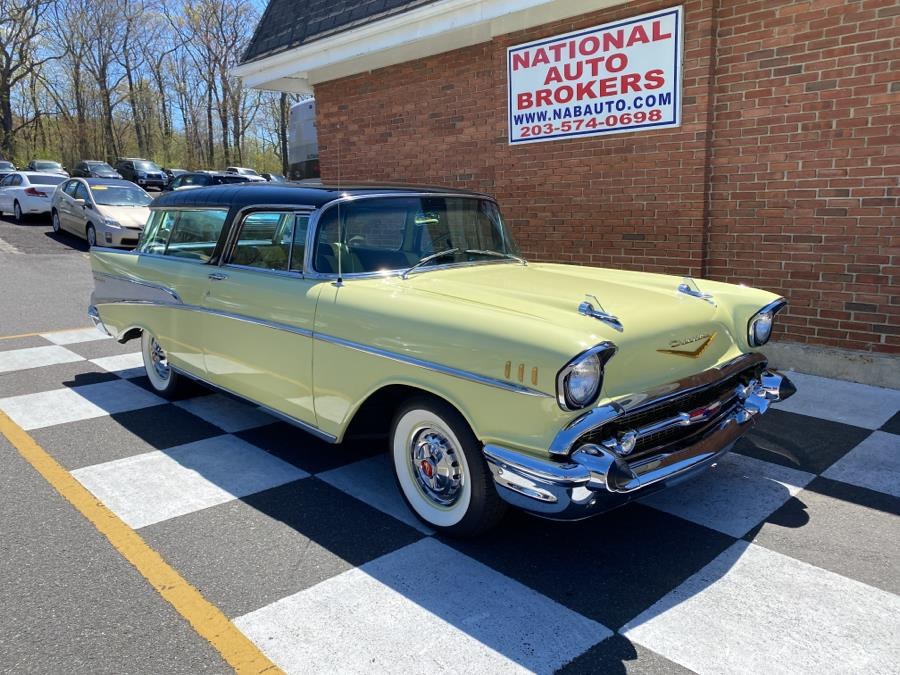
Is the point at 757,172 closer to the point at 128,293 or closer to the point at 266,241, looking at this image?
the point at 266,241

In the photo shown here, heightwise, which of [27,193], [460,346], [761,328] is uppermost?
[27,193]

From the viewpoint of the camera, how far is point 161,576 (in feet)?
9.58

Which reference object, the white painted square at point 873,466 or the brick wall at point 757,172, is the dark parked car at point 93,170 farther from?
the white painted square at point 873,466

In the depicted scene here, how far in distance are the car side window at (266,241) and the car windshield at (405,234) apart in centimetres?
27

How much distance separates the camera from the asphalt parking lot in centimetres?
245

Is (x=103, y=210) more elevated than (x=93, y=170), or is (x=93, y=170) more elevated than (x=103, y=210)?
(x=93, y=170)

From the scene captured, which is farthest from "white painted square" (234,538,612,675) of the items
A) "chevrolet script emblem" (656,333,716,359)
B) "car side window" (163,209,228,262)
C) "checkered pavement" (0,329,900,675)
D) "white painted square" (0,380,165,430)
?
"white painted square" (0,380,165,430)

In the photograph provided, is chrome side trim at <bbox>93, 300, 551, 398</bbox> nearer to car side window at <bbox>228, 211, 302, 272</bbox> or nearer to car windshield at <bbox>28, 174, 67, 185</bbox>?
car side window at <bbox>228, 211, 302, 272</bbox>

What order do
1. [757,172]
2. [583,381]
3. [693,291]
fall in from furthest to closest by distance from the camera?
[757,172]
[693,291]
[583,381]

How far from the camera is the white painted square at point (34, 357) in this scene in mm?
6289

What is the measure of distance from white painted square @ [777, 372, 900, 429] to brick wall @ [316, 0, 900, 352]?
366mm

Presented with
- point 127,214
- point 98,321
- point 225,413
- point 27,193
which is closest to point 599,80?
point 225,413

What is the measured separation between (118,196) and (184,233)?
36.6 ft

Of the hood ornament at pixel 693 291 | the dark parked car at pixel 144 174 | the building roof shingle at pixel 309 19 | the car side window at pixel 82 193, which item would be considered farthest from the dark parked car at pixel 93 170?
the hood ornament at pixel 693 291
